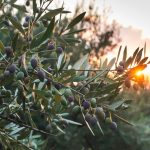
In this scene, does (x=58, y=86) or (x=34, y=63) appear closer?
(x=34, y=63)

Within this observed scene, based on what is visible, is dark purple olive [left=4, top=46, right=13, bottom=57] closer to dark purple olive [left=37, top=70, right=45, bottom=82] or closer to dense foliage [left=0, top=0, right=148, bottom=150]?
dense foliage [left=0, top=0, right=148, bottom=150]

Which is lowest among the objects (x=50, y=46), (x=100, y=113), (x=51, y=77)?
(x=100, y=113)

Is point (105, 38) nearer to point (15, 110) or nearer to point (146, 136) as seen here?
point (146, 136)

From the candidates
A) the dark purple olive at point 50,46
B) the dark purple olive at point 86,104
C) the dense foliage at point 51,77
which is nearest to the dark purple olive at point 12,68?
the dense foliage at point 51,77

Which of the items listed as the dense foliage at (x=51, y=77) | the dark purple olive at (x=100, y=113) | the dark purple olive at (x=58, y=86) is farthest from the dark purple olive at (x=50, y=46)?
the dark purple olive at (x=100, y=113)

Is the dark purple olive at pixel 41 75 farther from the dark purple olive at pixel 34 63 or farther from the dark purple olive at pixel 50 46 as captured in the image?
the dark purple olive at pixel 50 46

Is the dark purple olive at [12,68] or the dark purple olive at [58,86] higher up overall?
the dark purple olive at [12,68]

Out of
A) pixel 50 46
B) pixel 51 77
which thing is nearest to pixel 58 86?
pixel 51 77

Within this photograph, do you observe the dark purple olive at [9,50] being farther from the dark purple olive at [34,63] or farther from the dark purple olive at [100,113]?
the dark purple olive at [100,113]

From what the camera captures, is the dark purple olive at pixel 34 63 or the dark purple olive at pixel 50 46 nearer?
the dark purple olive at pixel 34 63

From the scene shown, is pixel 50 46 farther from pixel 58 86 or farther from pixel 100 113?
pixel 100 113

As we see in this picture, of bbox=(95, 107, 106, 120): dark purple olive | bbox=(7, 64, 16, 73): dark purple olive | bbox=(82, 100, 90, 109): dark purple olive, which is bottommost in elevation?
bbox=(95, 107, 106, 120): dark purple olive

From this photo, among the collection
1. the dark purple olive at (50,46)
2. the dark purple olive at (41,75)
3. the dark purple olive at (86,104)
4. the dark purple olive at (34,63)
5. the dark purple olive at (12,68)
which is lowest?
the dark purple olive at (86,104)

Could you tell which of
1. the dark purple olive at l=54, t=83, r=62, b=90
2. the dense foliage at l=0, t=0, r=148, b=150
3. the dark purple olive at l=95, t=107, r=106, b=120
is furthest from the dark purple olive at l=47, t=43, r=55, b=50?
the dark purple olive at l=95, t=107, r=106, b=120
